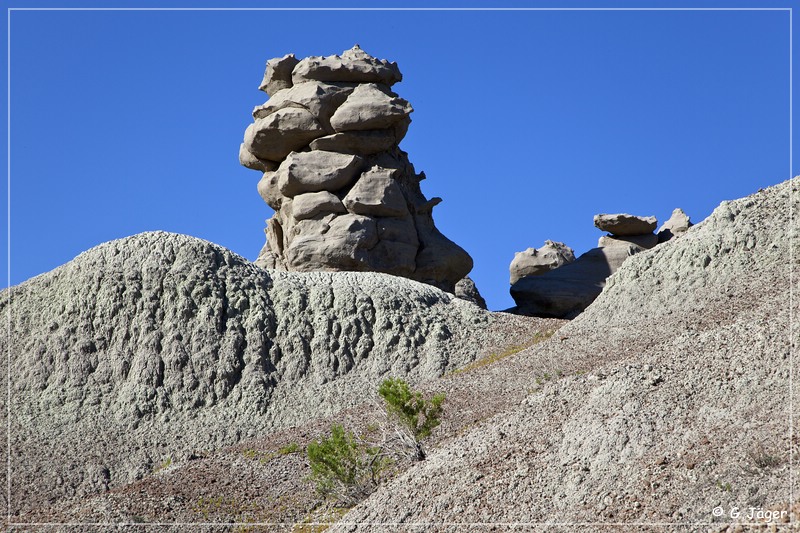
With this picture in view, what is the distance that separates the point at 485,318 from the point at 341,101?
64.2 feet

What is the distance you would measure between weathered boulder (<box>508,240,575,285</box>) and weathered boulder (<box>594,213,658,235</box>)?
5.85m

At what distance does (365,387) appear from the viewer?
1385 inches

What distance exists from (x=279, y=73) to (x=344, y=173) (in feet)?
22.6

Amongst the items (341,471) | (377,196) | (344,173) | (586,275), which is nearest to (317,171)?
(344,173)

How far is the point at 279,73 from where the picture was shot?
5812cm

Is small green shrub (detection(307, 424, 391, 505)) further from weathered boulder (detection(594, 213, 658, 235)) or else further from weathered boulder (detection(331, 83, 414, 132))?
weathered boulder (detection(594, 213, 658, 235))

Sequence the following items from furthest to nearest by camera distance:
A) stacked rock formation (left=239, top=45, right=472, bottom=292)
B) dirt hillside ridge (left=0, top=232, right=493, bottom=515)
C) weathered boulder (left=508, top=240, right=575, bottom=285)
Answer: weathered boulder (left=508, top=240, right=575, bottom=285)
stacked rock formation (left=239, top=45, right=472, bottom=292)
dirt hillside ridge (left=0, top=232, right=493, bottom=515)

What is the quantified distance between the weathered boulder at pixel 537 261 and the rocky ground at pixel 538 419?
24361 millimetres

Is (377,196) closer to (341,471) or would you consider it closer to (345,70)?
(345,70)

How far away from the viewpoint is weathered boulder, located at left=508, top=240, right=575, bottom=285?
216ft

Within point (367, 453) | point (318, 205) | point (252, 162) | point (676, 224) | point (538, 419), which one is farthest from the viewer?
point (676, 224)

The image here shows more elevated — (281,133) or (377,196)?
(281,133)

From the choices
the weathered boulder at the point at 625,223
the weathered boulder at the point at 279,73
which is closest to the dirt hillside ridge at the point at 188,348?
the weathered boulder at the point at 279,73

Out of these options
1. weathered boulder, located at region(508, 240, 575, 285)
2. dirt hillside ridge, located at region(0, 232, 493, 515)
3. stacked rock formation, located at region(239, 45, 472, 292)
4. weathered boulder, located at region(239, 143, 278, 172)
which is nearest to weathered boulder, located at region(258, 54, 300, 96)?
stacked rock formation, located at region(239, 45, 472, 292)
